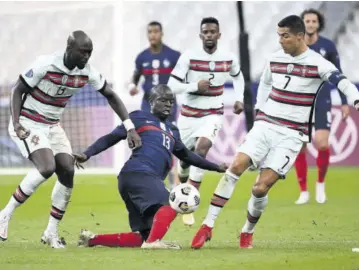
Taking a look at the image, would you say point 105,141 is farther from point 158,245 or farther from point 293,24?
point 293,24

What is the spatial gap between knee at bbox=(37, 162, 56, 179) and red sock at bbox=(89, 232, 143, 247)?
2.45 ft

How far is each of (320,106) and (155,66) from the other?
252 cm

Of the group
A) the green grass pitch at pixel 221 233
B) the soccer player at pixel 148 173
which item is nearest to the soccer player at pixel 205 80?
the green grass pitch at pixel 221 233

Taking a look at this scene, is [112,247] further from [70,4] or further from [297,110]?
[70,4]

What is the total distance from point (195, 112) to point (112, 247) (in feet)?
12.5

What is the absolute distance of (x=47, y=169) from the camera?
9.08m

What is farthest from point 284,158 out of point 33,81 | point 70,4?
point 70,4

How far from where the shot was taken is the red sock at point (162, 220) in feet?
26.9

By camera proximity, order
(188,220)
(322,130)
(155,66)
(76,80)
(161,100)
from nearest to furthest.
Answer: (161,100), (76,80), (188,220), (322,130), (155,66)

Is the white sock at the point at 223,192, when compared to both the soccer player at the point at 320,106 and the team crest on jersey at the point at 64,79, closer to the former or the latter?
the team crest on jersey at the point at 64,79

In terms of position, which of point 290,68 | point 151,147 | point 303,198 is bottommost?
point 303,198

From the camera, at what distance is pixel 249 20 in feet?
71.2

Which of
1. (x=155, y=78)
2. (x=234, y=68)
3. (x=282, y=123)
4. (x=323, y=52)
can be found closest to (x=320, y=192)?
(x=323, y=52)

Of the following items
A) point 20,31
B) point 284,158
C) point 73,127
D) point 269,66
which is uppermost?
point 269,66
